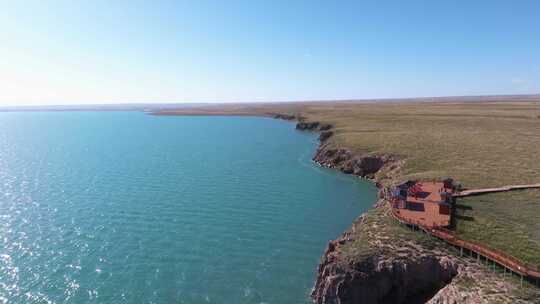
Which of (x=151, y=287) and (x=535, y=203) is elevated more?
(x=535, y=203)

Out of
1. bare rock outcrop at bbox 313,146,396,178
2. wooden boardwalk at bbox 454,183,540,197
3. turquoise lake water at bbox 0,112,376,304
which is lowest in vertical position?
turquoise lake water at bbox 0,112,376,304

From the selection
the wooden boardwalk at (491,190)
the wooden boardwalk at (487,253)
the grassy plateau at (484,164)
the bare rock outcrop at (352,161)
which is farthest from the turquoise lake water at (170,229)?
the wooden boardwalk at (491,190)

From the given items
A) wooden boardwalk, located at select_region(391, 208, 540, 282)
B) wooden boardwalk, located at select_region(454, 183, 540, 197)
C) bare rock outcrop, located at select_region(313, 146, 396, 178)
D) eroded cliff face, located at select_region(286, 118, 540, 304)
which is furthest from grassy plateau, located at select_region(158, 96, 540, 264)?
eroded cliff face, located at select_region(286, 118, 540, 304)

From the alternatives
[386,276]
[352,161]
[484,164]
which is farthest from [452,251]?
[352,161]

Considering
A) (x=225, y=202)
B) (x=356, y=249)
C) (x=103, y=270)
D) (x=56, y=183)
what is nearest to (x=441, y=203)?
(x=356, y=249)

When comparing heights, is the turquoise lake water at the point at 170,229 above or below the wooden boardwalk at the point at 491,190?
below

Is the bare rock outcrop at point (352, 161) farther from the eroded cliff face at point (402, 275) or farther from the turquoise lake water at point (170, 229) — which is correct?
the eroded cliff face at point (402, 275)

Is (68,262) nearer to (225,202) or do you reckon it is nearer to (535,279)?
(225,202)

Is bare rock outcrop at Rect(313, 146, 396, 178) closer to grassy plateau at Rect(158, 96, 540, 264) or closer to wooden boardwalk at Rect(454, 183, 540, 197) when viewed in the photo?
grassy plateau at Rect(158, 96, 540, 264)
